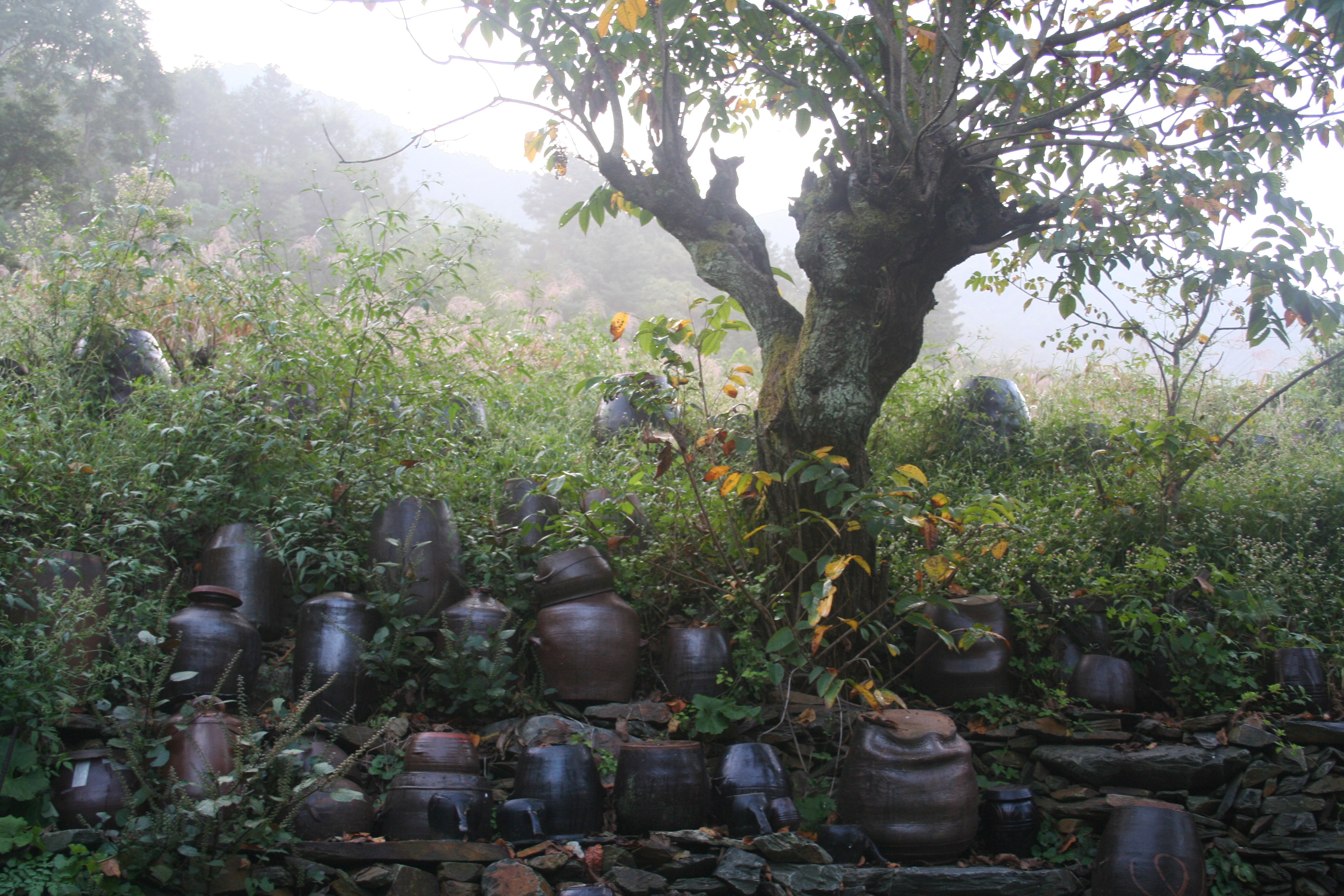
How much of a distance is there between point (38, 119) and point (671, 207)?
9796mm

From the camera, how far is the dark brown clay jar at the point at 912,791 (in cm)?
242

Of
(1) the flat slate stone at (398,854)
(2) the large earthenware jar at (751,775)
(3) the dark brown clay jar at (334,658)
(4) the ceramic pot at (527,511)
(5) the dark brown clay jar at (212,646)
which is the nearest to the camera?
(1) the flat slate stone at (398,854)

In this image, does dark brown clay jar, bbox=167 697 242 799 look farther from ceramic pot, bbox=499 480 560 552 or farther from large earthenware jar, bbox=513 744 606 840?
ceramic pot, bbox=499 480 560 552

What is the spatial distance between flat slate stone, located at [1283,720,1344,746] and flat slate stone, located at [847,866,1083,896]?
1.09m

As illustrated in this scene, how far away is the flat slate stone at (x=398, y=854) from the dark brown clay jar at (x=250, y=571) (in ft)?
4.10

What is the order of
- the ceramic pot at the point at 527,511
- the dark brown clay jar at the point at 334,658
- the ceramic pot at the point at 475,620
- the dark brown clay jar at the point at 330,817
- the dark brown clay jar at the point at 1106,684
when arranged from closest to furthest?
the dark brown clay jar at the point at 330,817
the dark brown clay jar at the point at 334,658
the ceramic pot at the point at 475,620
the dark brown clay jar at the point at 1106,684
the ceramic pot at the point at 527,511

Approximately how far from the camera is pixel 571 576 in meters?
3.07

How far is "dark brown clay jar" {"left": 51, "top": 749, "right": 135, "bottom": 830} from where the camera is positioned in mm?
2182

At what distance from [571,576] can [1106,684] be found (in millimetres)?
2068

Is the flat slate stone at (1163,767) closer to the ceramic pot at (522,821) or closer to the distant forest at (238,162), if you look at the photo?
the ceramic pot at (522,821)

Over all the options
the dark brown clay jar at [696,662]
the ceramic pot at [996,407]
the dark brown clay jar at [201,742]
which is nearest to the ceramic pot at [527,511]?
the dark brown clay jar at [696,662]

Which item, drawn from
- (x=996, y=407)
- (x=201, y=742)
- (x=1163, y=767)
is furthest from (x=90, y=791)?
(x=996, y=407)

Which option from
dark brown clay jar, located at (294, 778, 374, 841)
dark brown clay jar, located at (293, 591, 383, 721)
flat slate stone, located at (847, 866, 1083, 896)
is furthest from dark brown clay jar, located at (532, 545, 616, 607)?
flat slate stone, located at (847, 866, 1083, 896)

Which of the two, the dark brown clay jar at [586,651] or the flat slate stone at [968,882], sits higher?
the dark brown clay jar at [586,651]
